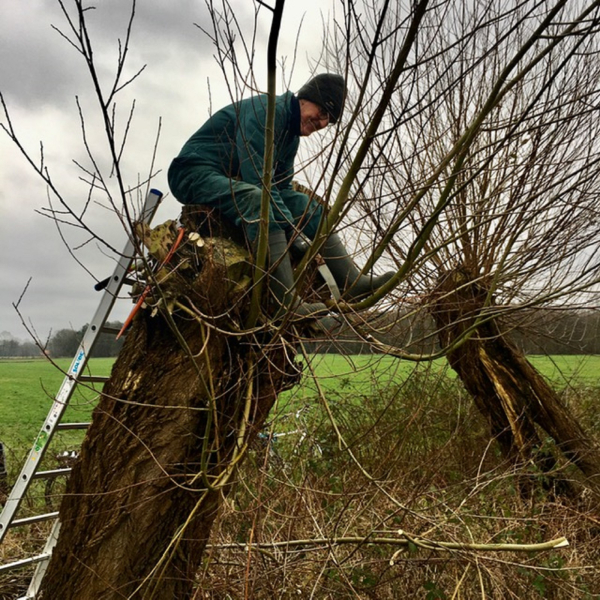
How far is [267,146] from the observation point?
1711 mm

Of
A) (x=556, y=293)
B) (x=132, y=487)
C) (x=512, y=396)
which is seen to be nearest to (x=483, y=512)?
(x=512, y=396)

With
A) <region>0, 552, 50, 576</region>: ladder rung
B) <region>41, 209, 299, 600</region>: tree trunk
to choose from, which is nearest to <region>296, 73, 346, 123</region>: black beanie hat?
<region>41, 209, 299, 600</region>: tree trunk

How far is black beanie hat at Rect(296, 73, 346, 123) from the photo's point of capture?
102 inches

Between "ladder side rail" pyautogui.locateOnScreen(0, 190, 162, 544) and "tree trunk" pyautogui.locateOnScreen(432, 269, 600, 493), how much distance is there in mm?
2863

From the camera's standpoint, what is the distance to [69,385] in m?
2.59

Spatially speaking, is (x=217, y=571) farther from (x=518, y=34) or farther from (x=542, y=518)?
(x=518, y=34)

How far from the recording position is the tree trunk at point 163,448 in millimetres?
2127

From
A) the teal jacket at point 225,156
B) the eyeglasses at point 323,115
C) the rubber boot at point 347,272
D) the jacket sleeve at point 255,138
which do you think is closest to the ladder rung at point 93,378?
the teal jacket at point 225,156

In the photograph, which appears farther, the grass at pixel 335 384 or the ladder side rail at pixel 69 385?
the grass at pixel 335 384

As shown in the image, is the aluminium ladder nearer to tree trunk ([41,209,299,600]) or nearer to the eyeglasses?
tree trunk ([41,209,299,600])

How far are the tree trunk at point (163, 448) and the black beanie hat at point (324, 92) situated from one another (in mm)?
871

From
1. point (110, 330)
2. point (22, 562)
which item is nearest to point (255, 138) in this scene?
point (110, 330)

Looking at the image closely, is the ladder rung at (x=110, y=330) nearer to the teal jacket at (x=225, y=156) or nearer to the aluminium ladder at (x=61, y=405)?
the aluminium ladder at (x=61, y=405)

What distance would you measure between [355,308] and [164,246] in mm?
992
